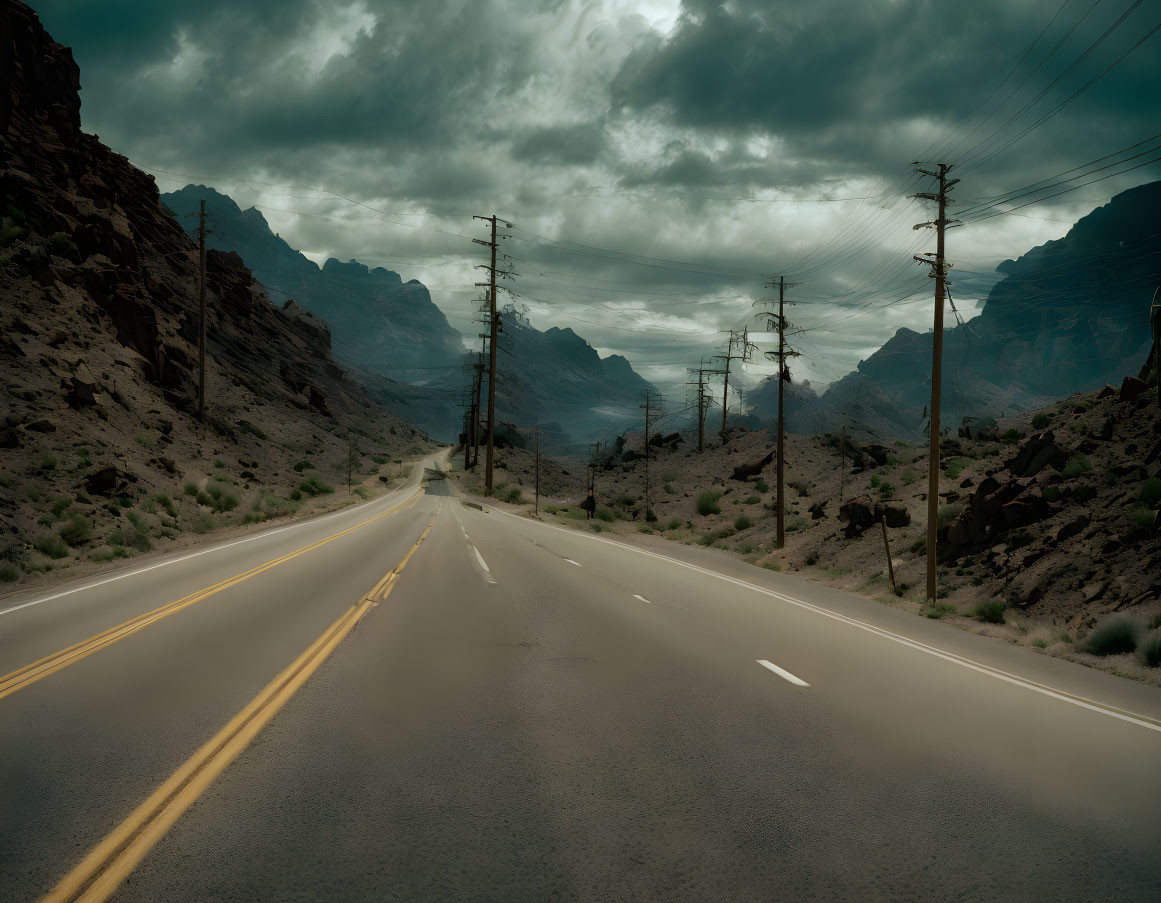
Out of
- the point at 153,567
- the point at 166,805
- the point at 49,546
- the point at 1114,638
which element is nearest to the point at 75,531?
the point at 49,546

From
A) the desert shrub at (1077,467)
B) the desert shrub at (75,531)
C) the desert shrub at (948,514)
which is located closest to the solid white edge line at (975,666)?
the desert shrub at (948,514)

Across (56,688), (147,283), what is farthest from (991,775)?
(147,283)

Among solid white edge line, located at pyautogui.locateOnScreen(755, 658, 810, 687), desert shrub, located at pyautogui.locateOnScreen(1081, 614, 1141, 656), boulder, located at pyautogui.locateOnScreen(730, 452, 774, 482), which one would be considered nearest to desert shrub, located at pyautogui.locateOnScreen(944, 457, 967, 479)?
desert shrub, located at pyautogui.locateOnScreen(1081, 614, 1141, 656)

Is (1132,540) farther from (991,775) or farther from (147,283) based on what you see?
(147,283)

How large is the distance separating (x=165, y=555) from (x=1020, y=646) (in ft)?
68.2

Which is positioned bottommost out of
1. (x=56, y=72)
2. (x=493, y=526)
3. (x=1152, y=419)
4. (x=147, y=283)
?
(x=493, y=526)

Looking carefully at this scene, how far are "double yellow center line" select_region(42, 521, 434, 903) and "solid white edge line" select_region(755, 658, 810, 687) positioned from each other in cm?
514

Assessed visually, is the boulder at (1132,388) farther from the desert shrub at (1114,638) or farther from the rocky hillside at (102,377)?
the rocky hillside at (102,377)

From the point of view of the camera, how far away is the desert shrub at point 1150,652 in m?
11.0

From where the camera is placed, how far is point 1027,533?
21406 mm

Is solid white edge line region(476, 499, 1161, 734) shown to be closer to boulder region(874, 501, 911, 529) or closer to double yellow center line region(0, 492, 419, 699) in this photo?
double yellow center line region(0, 492, 419, 699)

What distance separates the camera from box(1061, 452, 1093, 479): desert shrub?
73.8ft

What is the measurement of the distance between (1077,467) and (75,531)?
29551mm

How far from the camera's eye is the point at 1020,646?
43.8 ft
